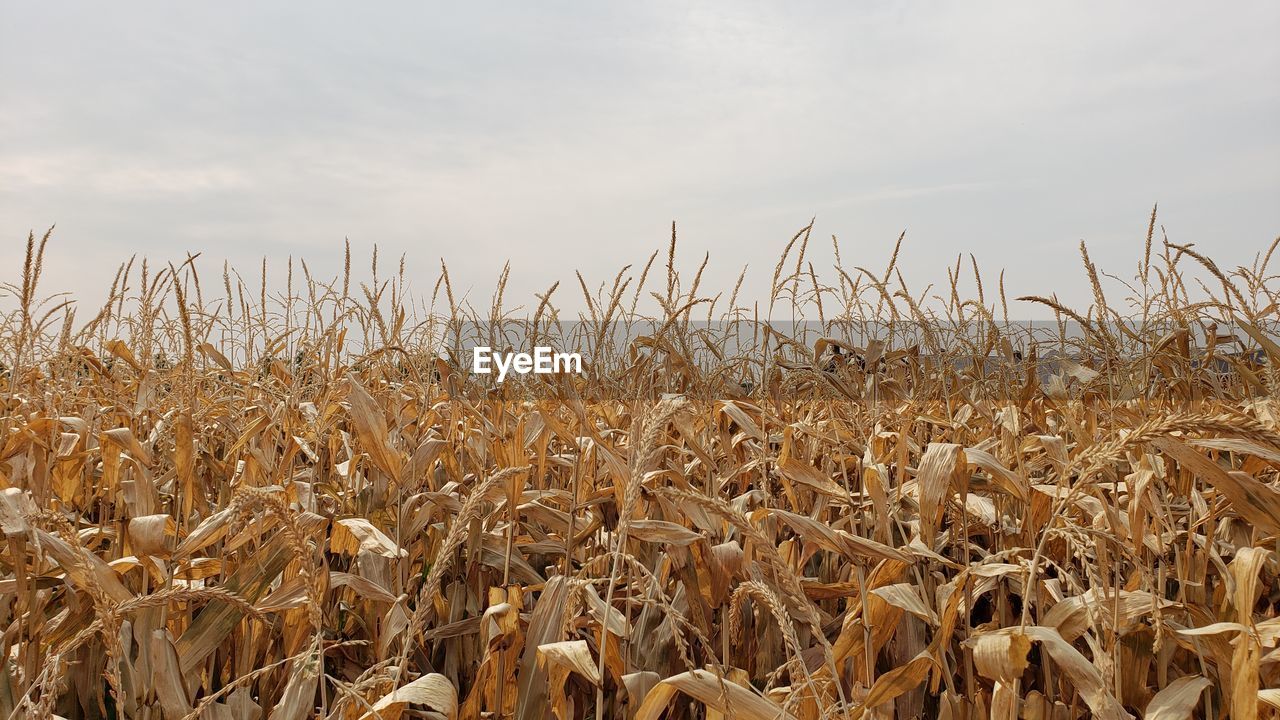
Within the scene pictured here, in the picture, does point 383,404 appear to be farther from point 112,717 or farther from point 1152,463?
point 1152,463

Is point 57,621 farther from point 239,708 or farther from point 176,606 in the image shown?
point 239,708

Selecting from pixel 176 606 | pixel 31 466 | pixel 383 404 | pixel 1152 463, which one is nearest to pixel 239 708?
pixel 176 606

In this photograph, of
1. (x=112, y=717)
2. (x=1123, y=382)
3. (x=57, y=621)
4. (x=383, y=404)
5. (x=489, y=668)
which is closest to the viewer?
(x=57, y=621)

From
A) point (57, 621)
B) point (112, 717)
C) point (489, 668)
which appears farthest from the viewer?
point (112, 717)

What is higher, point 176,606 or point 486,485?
point 486,485

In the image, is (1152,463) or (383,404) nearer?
(1152,463)

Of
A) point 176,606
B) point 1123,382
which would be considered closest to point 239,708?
point 176,606

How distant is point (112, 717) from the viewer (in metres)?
1.61

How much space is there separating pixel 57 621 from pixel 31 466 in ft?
2.62

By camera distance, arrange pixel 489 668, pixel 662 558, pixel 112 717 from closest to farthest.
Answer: pixel 489 668 < pixel 112 717 < pixel 662 558

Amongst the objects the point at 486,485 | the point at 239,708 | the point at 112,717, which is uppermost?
the point at 486,485

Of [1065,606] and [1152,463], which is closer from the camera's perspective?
[1065,606]

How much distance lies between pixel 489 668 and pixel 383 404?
7.36 feet

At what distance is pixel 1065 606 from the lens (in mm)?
1460
